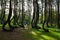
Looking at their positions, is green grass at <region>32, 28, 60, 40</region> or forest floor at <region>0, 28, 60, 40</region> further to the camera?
green grass at <region>32, 28, 60, 40</region>

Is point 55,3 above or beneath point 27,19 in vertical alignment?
above

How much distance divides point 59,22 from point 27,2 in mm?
9065

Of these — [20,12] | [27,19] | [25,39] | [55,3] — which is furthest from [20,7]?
[25,39]

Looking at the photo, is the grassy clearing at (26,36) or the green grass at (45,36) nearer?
the grassy clearing at (26,36)

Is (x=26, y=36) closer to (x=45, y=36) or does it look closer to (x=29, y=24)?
(x=45, y=36)

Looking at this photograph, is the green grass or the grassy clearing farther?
the green grass

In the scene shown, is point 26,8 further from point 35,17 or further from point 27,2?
point 35,17

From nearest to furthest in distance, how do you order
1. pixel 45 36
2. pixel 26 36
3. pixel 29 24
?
pixel 26 36 < pixel 45 36 < pixel 29 24

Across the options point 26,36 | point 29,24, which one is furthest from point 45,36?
point 29,24

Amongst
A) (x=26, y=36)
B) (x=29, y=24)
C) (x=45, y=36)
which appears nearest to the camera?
(x=26, y=36)

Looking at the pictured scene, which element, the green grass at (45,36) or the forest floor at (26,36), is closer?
the forest floor at (26,36)

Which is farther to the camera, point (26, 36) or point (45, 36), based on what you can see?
point (45, 36)

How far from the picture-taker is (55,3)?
28.4 m

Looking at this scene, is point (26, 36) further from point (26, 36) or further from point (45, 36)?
point (45, 36)
